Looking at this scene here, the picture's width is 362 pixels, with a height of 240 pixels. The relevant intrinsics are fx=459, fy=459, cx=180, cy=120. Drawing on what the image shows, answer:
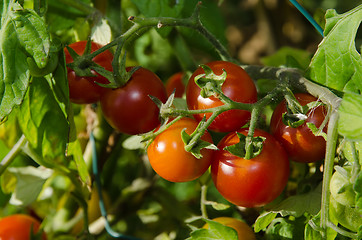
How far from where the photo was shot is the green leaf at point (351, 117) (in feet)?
1.77

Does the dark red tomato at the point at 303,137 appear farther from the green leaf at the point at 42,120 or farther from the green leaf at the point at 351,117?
the green leaf at the point at 42,120

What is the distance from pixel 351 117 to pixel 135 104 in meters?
0.33

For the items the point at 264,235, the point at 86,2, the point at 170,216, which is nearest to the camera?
the point at 264,235

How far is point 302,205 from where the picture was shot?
2.32 ft

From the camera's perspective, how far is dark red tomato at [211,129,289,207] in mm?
637

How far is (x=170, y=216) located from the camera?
3.60 feet

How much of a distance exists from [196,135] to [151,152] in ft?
0.31

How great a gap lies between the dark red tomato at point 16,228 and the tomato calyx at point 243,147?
470 millimetres

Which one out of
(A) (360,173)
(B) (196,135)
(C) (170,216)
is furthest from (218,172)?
(C) (170,216)

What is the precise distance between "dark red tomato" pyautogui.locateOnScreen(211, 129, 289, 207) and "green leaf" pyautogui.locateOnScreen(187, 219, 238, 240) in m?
0.04

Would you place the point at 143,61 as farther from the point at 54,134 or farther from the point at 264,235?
the point at 264,235

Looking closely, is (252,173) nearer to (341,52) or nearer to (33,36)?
(341,52)

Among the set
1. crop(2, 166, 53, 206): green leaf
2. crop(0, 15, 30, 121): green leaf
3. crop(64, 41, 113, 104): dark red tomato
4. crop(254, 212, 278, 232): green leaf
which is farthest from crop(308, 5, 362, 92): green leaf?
crop(2, 166, 53, 206): green leaf

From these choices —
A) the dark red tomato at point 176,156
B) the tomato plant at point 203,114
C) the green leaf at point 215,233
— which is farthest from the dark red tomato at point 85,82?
the green leaf at point 215,233
